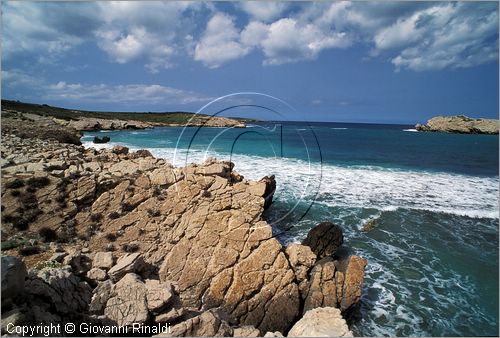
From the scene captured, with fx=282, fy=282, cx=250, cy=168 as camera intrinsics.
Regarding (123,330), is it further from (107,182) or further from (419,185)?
(419,185)

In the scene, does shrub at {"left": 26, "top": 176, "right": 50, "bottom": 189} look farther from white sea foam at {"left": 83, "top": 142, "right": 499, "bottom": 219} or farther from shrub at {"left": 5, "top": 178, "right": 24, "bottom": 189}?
white sea foam at {"left": 83, "top": 142, "right": 499, "bottom": 219}

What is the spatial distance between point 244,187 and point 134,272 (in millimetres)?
6974

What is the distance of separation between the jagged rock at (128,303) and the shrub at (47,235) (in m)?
5.15

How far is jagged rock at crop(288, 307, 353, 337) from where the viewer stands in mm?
7234

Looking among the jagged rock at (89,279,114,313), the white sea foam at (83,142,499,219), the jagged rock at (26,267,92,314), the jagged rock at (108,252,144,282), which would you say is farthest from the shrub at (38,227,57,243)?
the white sea foam at (83,142,499,219)

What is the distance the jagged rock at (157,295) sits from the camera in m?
7.37

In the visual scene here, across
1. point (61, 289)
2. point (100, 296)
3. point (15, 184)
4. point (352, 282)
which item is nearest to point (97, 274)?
point (100, 296)

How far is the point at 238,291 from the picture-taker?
9.90 metres

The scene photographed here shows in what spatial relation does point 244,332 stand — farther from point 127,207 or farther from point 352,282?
point 127,207

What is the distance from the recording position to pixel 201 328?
706 centimetres

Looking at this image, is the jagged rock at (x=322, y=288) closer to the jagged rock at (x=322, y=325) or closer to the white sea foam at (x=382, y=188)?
the jagged rock at (x=322, y=325)

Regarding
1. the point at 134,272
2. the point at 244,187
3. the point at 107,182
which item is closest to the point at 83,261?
the point at 134,272

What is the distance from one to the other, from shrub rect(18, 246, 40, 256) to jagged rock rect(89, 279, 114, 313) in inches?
163

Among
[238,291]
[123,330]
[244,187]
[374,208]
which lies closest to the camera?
[123,330]
